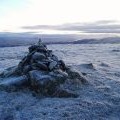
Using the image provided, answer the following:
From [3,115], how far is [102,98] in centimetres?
572

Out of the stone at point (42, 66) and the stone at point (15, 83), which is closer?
the stone at point (15, 83)

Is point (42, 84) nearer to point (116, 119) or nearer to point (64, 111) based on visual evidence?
point (64, 111)

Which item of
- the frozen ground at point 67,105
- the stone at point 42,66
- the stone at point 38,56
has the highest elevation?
the stone at point 38,56

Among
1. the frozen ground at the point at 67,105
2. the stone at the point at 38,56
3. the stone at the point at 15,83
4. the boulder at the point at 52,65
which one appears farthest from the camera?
the stone at the point at 38,56

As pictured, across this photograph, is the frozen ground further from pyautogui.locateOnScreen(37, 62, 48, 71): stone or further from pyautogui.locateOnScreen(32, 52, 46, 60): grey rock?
pyautogui.locateOnScreen(32, 52, 46, 60): grey rock

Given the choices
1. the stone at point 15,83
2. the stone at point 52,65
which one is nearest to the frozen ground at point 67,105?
→ the stone at point 15,83

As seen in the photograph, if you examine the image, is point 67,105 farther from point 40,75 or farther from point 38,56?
point 38,56

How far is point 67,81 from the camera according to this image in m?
17.5

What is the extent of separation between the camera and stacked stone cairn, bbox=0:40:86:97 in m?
16.5

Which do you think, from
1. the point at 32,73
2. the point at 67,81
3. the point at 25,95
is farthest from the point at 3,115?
the point at 67,81

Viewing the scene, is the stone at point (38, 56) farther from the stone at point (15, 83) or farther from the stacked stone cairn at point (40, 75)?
the stone at point (15, 83)

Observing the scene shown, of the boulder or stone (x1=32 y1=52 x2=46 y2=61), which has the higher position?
stone (x1=32 y1=52 x2=46 y2=61)

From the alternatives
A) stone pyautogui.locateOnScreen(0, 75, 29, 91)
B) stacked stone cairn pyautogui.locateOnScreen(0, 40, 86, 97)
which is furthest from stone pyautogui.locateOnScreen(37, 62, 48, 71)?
stone pyautogui.locateOnScreen(0, 75, 29, 91)

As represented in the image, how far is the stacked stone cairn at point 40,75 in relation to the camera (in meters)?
16.5
